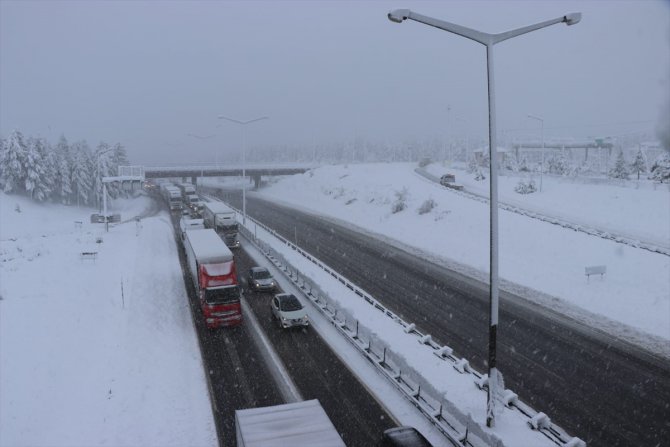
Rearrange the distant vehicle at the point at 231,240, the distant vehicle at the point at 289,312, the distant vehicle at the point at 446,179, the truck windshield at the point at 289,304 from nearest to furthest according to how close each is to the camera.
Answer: the distant vehicle at the point at 289,312
the truck windshield at the point at 289,304
the distant vehicle at the point at 231,240
the distant vehicle at the point at 446,179

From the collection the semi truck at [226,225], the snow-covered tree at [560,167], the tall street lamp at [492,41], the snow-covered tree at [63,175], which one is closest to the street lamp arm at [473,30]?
the tall street lamp at [492,41]

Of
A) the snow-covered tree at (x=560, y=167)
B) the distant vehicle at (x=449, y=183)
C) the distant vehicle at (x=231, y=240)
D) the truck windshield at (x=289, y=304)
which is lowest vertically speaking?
the truck windshield at (x=289, y=304)

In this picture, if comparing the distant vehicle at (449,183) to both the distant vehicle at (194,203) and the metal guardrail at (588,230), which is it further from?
→ the distant vehicle at (194,203)

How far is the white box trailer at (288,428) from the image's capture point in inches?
399

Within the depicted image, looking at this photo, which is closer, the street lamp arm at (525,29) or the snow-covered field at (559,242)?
the street lamp arm at (525,29)

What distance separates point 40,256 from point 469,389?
37.9 metres

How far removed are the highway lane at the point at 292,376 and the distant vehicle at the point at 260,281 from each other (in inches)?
192

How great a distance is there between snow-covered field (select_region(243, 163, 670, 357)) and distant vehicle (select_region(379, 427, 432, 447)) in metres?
13.9

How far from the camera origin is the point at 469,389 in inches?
643

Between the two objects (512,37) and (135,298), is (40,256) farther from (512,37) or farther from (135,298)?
(512,37)

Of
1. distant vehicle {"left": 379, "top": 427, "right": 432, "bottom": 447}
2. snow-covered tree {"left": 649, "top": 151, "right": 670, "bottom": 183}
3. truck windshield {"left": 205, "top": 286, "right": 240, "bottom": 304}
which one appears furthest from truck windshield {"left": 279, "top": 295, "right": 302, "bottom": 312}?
snow-covered tree {"left": 649, "top": 151, "right": 670, "bottom": 183}

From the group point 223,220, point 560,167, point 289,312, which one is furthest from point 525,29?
point 560,167

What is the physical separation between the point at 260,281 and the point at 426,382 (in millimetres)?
16489

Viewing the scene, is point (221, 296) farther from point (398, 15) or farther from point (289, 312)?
point (398, 15)
